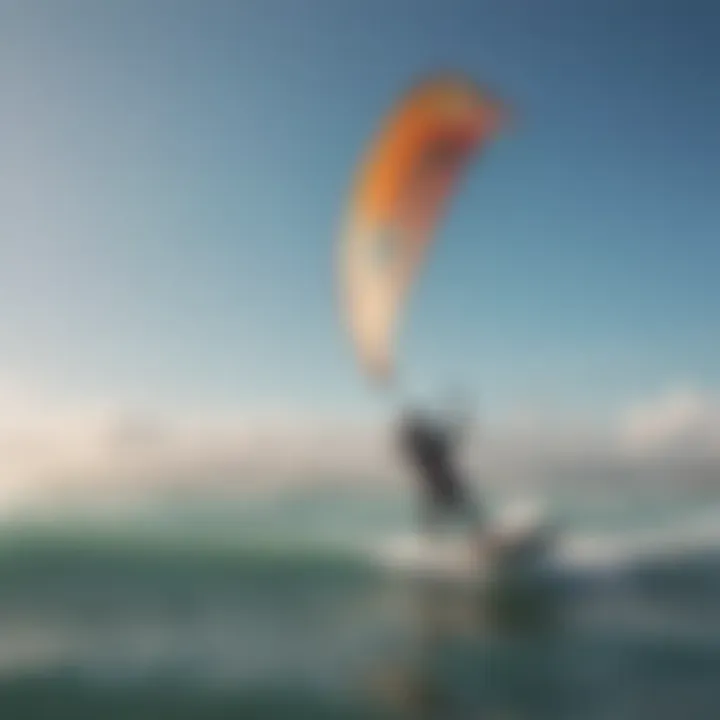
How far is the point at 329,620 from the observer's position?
7.61 ft

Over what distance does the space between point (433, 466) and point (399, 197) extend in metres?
0.55

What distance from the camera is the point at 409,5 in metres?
2.45

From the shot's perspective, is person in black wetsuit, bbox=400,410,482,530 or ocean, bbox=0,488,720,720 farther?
person in black wetsuit, bbox=400,410,482,530

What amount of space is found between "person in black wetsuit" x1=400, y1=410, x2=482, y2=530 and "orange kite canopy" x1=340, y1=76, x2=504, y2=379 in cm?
13

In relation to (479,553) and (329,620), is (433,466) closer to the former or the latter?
(479,553)

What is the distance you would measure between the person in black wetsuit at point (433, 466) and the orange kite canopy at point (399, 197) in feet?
0.42

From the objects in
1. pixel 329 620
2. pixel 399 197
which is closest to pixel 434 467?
pixel 329 620

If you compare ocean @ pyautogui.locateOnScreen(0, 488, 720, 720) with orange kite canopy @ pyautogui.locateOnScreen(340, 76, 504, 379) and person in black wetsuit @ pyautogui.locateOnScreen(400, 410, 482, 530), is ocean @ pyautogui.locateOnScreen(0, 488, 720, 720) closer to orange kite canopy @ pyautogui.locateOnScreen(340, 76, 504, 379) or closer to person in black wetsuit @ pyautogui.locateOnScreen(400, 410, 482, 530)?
person in black wetsuit @ pyautogui.locateOnScreen(400, 410, 482, 530)

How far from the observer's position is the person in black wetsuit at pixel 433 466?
2.36 meters

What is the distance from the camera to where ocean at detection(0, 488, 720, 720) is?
225cm

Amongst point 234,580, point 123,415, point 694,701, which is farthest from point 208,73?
point 694,701

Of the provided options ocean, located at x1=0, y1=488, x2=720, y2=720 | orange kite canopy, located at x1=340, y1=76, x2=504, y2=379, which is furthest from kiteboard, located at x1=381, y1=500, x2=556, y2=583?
orange kite canopy, located at x1=340, y1=76, x2=504, y2=379

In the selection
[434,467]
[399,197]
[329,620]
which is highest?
[399,197]

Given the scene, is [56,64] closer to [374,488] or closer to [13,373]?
[13,373]
